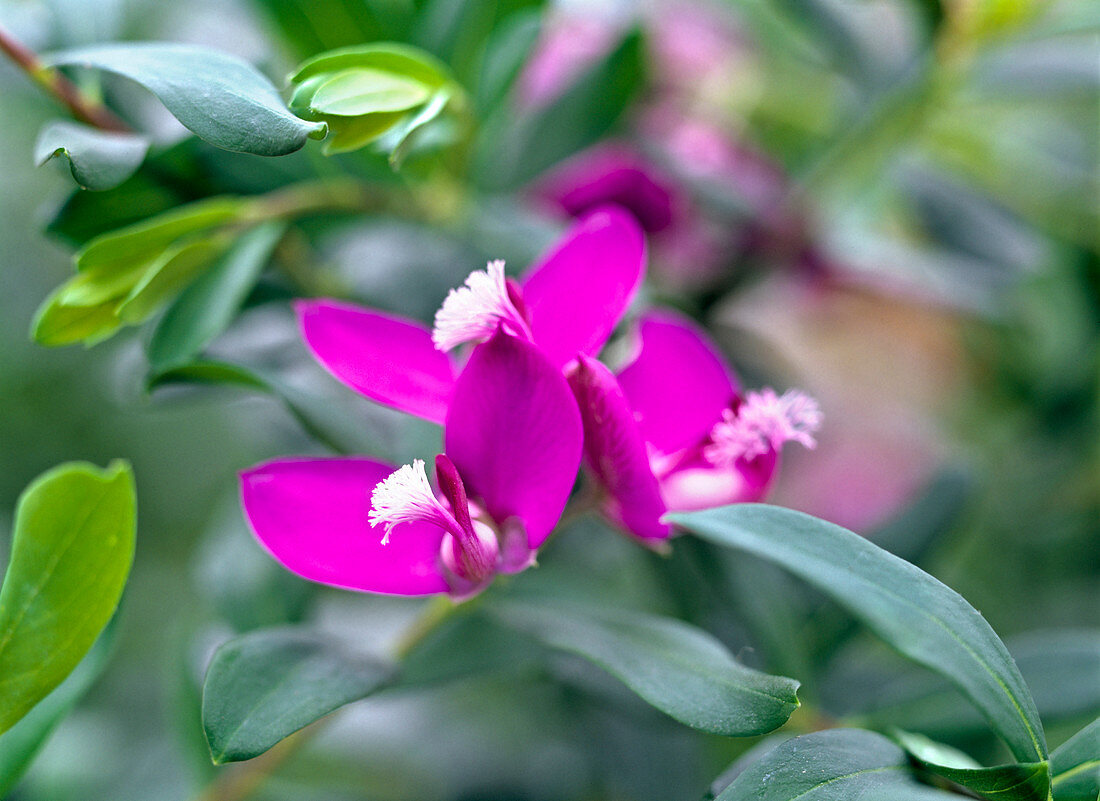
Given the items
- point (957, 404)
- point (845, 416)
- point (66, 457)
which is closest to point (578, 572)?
point (845, 416)

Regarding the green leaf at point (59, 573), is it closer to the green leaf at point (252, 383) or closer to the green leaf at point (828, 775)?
the green leaf at point (252, 383)

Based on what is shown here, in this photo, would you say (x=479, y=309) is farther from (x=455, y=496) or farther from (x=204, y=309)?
(x=204, y=309)

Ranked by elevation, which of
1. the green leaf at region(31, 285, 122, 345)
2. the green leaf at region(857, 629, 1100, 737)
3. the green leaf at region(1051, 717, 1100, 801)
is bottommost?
the green leaf at region(857, 629, 1100, 737)

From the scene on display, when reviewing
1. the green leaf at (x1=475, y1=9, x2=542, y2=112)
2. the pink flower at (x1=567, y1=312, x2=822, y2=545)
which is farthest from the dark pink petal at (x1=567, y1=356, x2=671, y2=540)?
the green leaf at (x1=475, y1=9, x2=542, y2=112)

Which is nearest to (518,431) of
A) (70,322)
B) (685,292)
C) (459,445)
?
(459,445)

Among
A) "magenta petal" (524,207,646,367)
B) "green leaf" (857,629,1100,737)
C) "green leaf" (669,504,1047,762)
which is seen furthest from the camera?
"green leaf" (857,629,1100,737)

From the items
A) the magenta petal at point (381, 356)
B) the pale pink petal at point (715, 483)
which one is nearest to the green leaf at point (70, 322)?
the magenta petal at point (381, 356)

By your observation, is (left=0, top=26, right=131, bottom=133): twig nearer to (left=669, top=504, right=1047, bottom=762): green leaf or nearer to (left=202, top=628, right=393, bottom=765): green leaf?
(left=202, top=628, right=393, bottom=765): green leaf
